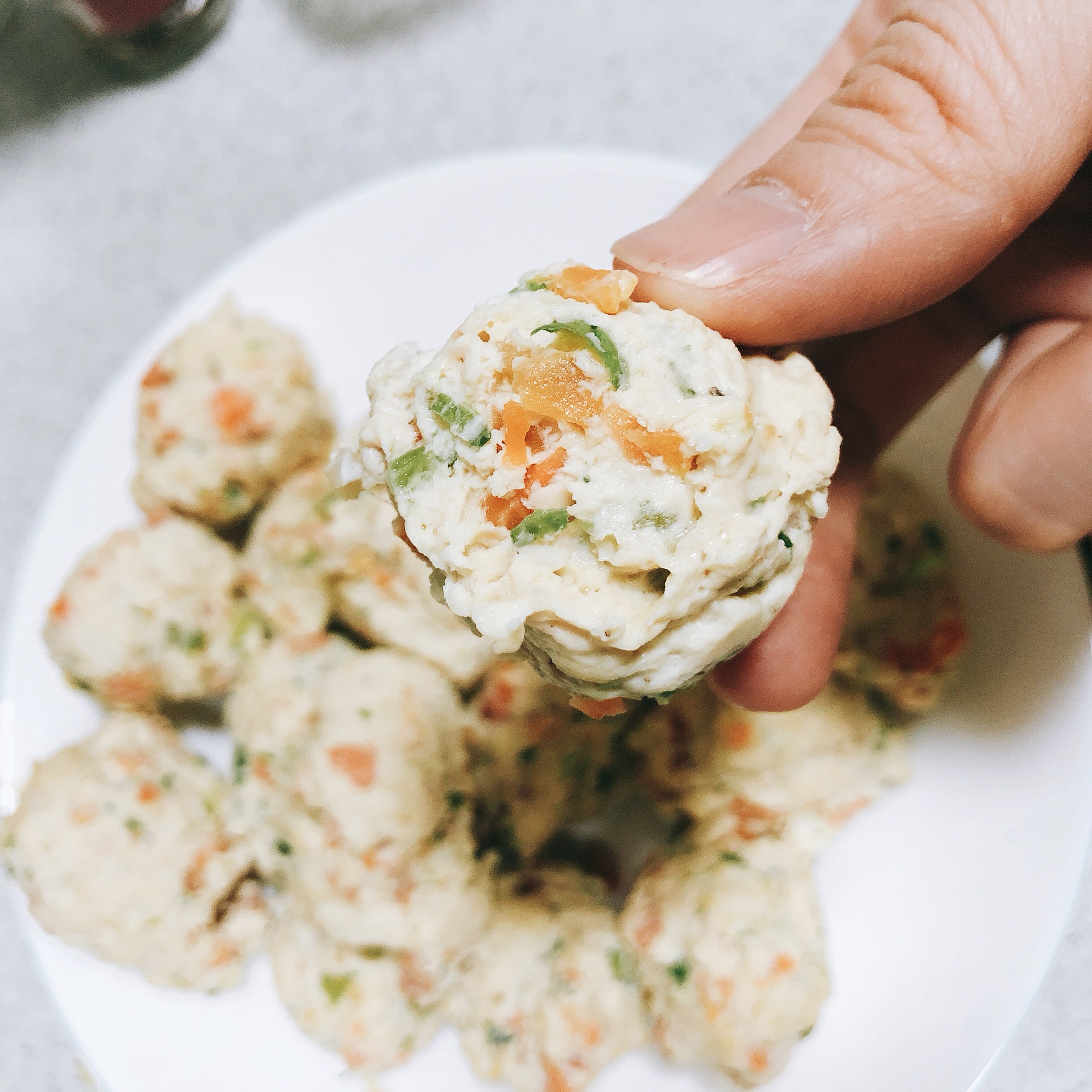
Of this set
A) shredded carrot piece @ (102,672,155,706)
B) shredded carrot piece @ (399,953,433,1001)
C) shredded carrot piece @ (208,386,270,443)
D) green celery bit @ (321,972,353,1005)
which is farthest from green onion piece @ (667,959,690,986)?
shredded carrot piece @ (208,386,270,443)

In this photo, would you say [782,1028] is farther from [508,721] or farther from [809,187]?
[809,187]

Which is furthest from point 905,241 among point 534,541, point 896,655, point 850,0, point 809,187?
point 850,0

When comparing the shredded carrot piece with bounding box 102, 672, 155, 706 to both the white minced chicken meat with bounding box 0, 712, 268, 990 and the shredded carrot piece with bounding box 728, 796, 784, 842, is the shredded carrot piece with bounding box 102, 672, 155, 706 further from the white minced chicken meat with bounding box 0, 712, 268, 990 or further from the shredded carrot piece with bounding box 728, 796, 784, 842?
the shredded carrot piece with bounding box 728, 796, 784, 842

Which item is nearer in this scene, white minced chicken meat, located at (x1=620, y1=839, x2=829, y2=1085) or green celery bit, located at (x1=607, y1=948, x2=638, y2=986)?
white minced chicken meat, located at (x1=620, y1=839, x2=829, y2=1085)

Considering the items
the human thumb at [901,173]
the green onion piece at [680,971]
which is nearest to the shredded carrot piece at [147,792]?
the green onion piece at [680,971]

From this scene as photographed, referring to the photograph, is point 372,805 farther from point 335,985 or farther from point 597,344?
point 597,344

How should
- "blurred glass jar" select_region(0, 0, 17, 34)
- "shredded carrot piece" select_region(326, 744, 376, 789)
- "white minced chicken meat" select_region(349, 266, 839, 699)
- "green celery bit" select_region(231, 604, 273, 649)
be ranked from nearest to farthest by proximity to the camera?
"white minced chicken meat" select_region(349, 266, 839, 699) < "shredded carrot piece" select_region(326, 744, 376, 789) < "green celery bit" select_region(231, 604, 273, 649) < "blurred glass jar" select_region(0, 0, 17, 34)
